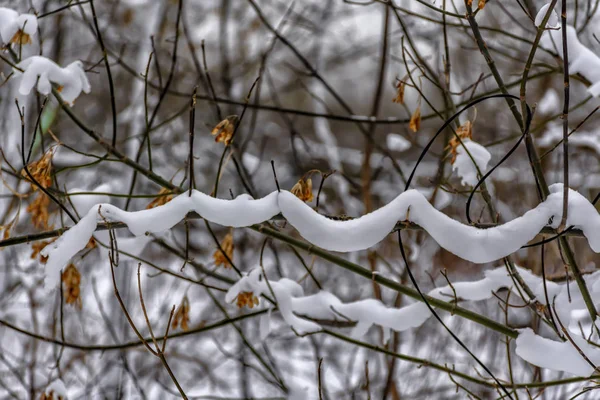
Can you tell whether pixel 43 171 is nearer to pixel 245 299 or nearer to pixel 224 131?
pixel 224 131

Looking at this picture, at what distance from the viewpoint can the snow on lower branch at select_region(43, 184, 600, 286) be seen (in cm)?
118

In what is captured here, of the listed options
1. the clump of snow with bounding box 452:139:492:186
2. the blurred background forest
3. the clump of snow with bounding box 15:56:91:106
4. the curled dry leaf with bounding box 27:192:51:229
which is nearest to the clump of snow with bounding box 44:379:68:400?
the blurred background forest

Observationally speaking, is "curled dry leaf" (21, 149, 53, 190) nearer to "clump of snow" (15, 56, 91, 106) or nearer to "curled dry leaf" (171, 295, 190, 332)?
"clump of snow" (15, 56, 91, 106)

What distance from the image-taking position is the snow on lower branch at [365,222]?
118 centimetres

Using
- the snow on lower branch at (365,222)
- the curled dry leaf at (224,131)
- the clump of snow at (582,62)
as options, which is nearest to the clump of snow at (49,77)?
the snow on lower branch at (365,222)

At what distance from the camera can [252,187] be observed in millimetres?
2180

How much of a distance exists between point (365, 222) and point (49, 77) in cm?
93

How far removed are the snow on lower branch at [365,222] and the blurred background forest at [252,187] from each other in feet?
0.78

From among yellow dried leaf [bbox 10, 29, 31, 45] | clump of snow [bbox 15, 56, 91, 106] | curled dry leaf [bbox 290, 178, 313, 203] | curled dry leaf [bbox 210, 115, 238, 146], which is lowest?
curled dry leaf [bbox 290, 178, 313, 203]

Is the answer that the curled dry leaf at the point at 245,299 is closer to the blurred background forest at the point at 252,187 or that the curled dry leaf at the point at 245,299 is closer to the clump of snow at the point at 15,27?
the blurred background forest at the point at 252,187

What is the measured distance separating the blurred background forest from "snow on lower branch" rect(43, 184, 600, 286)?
0.24m

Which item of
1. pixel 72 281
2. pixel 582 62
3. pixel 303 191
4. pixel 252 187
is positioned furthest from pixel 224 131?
pixel 582 62

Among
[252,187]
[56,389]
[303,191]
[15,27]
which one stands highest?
[252,187]

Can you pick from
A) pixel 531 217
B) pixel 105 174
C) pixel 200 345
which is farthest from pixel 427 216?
pixel 105 174
